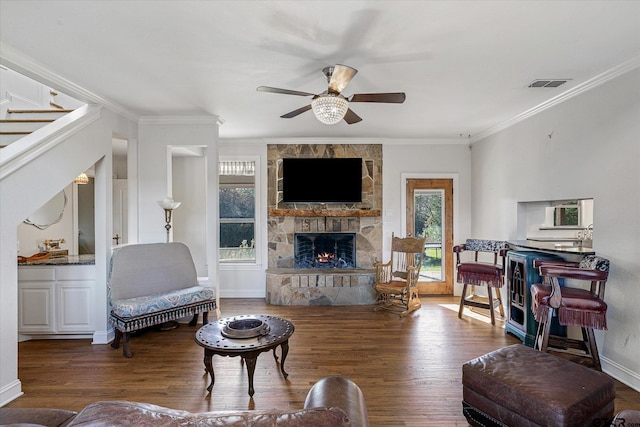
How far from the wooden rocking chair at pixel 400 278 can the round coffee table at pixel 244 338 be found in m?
2.21

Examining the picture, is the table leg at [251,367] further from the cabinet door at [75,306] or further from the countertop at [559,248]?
the countertop at [559,248]

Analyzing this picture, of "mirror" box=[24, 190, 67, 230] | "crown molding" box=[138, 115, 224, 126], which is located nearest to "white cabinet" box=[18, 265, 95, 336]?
"mirror" box=[24, 190, 67, 230]

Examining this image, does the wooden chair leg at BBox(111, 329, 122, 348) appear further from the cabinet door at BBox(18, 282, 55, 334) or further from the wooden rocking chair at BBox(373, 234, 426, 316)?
the wooden rocking chair at BBox(373, 234, 426, 316)

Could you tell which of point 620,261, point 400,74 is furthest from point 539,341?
point 400,74

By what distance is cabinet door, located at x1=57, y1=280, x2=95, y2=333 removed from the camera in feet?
11.3

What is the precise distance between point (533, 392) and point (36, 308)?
4.54 meters

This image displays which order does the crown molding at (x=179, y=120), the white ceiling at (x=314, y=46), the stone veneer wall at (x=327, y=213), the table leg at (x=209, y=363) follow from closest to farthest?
1. the white ceiling at (x=314, y=46)
2. the table leg at (x=209, y=363)
3. the crown molding at (x=179, y=120)
4. the stone veneer wall at (x=327, y=213)

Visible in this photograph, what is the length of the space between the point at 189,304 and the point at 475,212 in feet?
14.6

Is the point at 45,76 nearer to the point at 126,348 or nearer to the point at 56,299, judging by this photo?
the point at 56,299

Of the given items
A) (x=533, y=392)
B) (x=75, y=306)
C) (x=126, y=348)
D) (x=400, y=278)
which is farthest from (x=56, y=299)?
(x=400, y=278)

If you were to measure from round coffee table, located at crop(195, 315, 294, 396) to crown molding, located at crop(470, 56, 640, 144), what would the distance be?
11.4 feet

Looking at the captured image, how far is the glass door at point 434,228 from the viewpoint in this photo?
5.31m

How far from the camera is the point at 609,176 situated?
8.98ft

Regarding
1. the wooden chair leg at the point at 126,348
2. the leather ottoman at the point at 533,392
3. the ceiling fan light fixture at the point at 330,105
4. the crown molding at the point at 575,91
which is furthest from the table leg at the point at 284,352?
the crown molding at the point at 575,91
